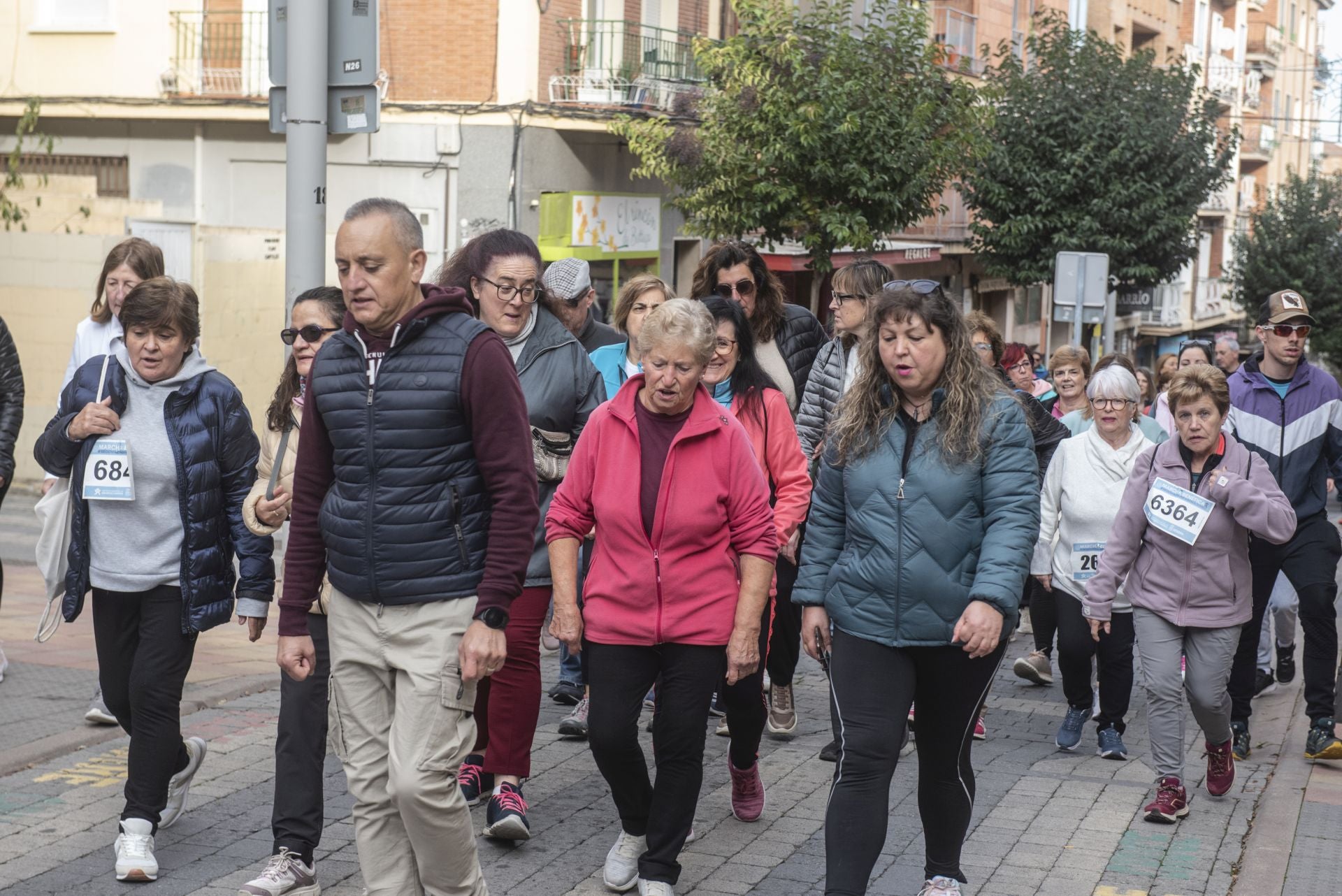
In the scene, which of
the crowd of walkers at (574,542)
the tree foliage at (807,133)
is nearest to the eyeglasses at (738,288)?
the crowd of walkers at (574,542)

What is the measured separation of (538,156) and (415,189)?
60.8 inches

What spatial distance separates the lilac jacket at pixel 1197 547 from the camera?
6.42m

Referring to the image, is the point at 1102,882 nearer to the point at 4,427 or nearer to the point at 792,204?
the point at 4,427

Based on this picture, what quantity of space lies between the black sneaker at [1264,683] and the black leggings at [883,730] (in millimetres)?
4614

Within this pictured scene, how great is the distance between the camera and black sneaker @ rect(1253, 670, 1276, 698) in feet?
29.6

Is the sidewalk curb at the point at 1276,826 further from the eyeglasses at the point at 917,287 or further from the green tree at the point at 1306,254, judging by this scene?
the green tree at the point at 1306,254

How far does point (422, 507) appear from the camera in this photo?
4266mm

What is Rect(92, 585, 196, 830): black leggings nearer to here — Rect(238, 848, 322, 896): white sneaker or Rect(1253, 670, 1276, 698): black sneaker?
Rect(238, 848, 322, 896): white sneaker

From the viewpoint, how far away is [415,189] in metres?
19.8

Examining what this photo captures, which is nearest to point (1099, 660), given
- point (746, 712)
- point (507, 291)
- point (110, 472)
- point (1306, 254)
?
point (746, 712)

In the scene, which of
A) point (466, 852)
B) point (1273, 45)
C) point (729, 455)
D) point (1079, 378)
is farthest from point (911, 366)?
point (1273, 45)

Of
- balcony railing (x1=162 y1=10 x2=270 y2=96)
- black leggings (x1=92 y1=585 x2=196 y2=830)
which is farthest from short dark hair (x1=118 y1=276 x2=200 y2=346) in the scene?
balcony railing (x1=162 y1=10 x2=270 y2=96)

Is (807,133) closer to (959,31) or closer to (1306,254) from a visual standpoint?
(959,31)

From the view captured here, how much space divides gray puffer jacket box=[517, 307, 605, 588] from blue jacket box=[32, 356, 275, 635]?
42.3 inches
